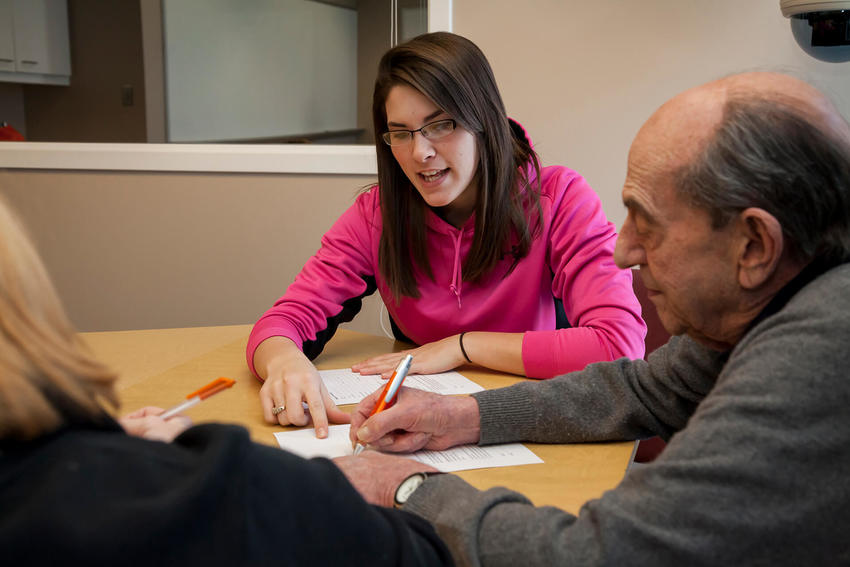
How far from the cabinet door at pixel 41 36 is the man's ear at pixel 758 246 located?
5176 millimetres

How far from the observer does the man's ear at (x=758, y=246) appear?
33.5 inches

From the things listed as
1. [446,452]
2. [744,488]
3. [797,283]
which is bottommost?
[446,452]

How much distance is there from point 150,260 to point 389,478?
2.89 m

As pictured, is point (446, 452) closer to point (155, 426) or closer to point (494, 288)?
point (155, 426)

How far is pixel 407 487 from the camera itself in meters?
0.96

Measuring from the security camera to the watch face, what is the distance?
2268mm

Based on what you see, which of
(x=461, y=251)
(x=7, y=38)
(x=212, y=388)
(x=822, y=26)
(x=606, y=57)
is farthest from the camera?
(x=7, y=38)

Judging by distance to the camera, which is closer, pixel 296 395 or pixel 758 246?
pixel 758 246

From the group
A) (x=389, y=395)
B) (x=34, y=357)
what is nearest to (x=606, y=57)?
(x=389, y=395)

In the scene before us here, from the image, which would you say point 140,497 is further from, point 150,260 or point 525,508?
point 150,260

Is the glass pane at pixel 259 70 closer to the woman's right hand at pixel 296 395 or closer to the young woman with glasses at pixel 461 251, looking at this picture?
the young woman with glasses at pixel 461 251

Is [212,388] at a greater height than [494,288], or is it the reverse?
[494,288]

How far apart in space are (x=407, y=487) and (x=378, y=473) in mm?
55

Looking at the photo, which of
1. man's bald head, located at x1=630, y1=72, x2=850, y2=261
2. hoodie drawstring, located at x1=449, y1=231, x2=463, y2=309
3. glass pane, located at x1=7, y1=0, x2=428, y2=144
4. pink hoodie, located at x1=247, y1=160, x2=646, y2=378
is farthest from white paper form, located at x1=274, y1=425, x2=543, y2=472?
glass pane, located at x1=7, y1=0, x2=428, y2=144
